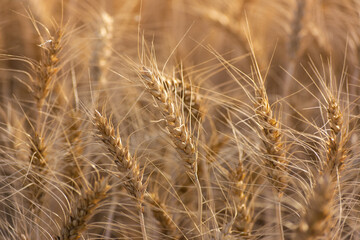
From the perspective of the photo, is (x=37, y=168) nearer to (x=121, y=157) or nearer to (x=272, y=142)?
(x=121, y=157)

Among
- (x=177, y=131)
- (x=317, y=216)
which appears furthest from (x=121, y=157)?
(x=317, y=216)

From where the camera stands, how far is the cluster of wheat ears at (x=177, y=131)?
1.31 metres

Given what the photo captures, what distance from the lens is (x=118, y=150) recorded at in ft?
4.20

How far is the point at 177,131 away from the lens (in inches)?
50.6

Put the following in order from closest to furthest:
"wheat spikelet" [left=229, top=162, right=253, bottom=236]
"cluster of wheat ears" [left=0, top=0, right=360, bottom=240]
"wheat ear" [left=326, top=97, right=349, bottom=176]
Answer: "wheat ear" [left=326, top=97, right=349, bottom=176] → "cluster of wheat ears" [left=0, top=0, right=360, bottom=240] → "wheat spikelet" [left=229, top=162, right=253, bottom=236]

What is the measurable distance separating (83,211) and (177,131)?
0.38 meters

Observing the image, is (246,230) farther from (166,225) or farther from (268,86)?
(268,86)

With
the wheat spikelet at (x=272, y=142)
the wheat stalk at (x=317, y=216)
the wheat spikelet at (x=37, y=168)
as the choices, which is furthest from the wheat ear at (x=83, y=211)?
the wheat stalk at (x=317, y=216)

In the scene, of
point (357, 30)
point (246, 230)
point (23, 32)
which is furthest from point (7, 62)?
point (357, 30)

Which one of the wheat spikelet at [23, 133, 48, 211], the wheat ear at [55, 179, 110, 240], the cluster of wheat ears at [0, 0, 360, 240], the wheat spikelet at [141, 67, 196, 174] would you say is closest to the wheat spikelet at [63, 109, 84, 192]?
the cluster of wheat ears at [0, 0, 360, 240]

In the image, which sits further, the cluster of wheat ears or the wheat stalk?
the cluster of wheat ears

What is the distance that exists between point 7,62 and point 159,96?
1593 mm

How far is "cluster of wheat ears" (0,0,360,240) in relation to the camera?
4.29 feet

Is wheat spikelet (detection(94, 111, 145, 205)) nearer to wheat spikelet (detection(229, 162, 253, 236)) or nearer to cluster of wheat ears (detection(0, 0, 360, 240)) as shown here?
cluster of wheat ears (detection(0, 0, 360, 240))
